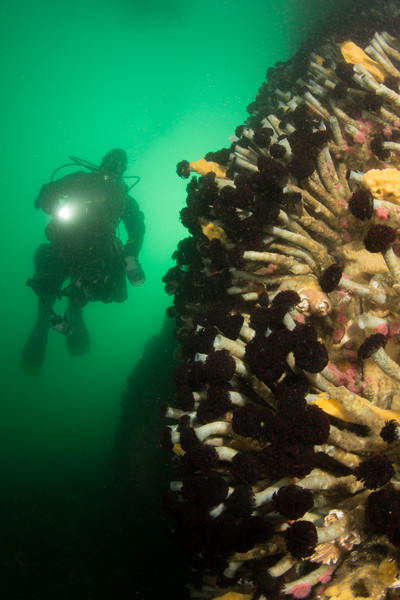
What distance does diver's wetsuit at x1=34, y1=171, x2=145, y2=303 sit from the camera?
11.5 m

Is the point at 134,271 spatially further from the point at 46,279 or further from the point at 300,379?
the point at 300,379

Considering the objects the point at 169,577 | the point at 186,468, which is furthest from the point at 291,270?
the point at 169,577

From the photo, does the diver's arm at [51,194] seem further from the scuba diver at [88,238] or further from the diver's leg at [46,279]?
the diver's leg at [46,279]

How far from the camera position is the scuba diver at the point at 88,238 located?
452 inches

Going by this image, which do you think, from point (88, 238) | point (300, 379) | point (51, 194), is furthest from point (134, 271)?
point (300, 379)

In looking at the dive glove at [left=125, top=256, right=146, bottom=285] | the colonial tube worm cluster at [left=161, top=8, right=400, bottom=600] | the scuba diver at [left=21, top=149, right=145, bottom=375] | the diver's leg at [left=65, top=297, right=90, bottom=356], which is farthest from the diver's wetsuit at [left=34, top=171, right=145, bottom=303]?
the colonial tube worm cluster at [left=161, top=8, right=400, bottom=600]

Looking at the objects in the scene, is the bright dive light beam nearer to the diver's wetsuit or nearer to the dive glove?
the diver's wetsuit

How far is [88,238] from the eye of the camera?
11.8m

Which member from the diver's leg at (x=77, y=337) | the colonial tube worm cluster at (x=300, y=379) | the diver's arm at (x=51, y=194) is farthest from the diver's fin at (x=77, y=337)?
the colonial tube worm cluster at (x=300, y=379)

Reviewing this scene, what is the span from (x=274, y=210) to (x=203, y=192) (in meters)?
1.18

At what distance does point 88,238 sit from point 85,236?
0.39 feet

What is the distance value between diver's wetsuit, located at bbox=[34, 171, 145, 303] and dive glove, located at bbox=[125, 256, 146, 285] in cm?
30

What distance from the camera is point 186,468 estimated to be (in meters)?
2.70

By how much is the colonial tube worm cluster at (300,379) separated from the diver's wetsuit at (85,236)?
8375mm
